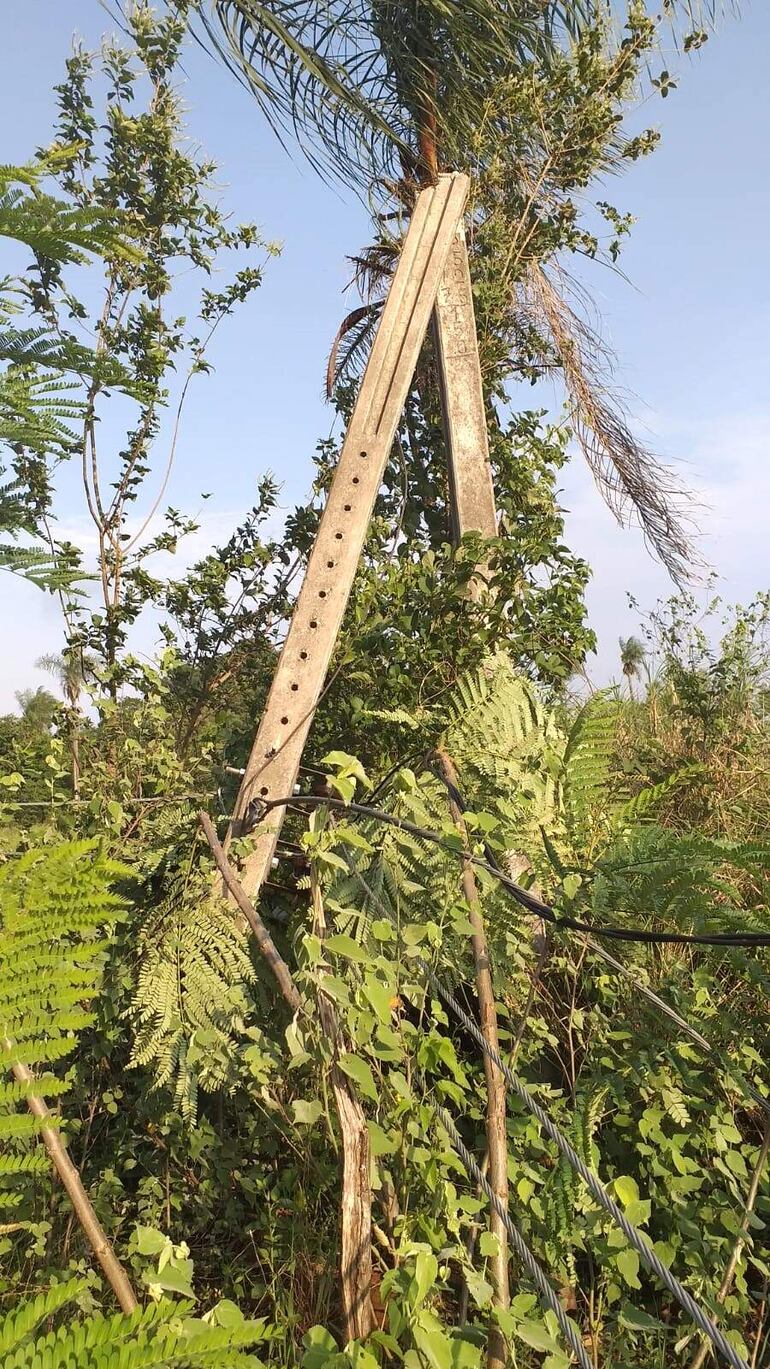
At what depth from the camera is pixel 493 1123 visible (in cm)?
164

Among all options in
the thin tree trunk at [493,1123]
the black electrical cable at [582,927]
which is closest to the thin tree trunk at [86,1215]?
the thin tree trunk at [493,1123]

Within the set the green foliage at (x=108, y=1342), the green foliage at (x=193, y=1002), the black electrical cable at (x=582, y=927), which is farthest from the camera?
the green foliage at (x=193, y=1002)

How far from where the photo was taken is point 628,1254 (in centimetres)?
159

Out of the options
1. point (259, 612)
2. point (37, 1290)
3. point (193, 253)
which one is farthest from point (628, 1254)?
point (193, 253)

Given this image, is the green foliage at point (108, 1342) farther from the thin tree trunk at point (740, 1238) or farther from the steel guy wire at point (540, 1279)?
the thin tree trunk at point (740, 1238)

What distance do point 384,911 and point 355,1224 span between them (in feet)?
2.38

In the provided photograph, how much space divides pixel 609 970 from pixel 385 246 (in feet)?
16.6

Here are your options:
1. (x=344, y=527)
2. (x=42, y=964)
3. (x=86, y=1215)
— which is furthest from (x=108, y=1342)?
(x=344, y=527)

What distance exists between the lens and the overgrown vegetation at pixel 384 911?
151 centimetres

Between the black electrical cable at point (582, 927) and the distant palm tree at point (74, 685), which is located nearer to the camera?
the black electrical cable at point (582, 927)

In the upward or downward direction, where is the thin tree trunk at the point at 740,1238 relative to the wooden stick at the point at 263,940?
downward

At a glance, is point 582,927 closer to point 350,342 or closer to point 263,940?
point 263,940

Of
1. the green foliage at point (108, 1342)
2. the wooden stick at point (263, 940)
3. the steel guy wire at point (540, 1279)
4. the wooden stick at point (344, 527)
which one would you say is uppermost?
the wooden stick at point (344, 527)

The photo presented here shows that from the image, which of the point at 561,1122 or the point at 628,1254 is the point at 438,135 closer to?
the point at 561,1122
